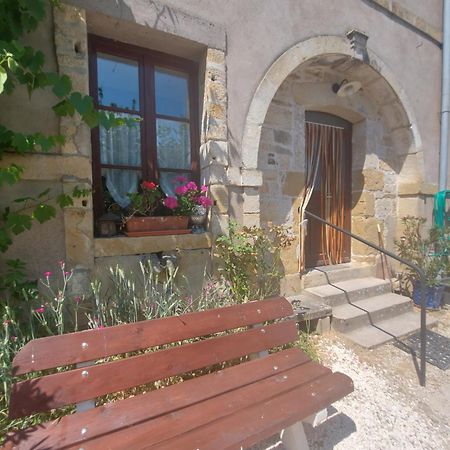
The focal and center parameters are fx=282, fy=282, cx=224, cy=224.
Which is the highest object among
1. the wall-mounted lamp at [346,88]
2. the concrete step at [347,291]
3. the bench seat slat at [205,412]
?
the wall-mounted lamp at [346,88]

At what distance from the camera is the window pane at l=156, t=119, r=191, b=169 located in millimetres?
2678

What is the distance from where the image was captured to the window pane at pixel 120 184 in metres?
2.46

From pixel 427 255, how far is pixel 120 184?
13.1 ft

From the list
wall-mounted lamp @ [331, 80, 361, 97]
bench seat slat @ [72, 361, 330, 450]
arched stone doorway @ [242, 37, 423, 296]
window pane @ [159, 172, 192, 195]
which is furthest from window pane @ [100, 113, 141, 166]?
wall-mounted lamp @ [331, 80, 361, 97]

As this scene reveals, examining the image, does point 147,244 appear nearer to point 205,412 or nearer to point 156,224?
point 156,224

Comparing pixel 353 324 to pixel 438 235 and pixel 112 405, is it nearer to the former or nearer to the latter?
pixel 438 235

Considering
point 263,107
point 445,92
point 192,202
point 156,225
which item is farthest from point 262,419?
point 445,92

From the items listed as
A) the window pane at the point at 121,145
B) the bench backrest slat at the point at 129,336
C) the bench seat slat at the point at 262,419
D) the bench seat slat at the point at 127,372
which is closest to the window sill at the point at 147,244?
the window pane at the point at 121,145

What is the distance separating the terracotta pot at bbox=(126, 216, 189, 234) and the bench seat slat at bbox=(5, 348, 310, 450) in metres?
1.28

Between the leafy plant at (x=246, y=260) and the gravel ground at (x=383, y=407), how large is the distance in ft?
2.56

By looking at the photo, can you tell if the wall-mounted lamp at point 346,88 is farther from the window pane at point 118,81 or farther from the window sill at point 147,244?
the window sill at point 147,244

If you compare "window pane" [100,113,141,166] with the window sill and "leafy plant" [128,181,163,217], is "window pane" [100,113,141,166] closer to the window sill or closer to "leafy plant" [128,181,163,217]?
"leafy plant" [128,181,163,217]

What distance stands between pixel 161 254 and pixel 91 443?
143 centimetres

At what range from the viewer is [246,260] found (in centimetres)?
262
